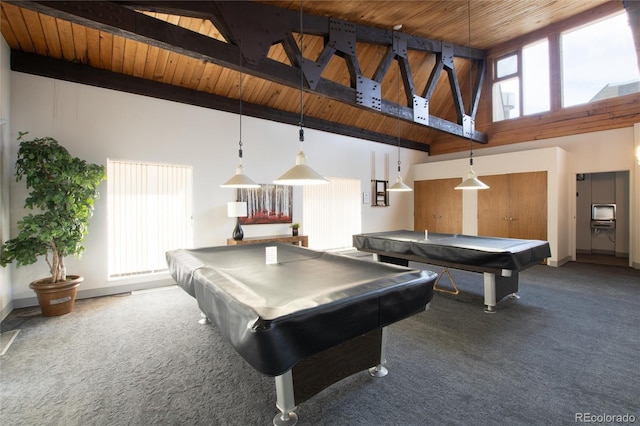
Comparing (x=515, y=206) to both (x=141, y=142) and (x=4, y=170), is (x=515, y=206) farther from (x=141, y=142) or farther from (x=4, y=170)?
(x=4, y=170)

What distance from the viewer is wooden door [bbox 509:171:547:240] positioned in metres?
5.93

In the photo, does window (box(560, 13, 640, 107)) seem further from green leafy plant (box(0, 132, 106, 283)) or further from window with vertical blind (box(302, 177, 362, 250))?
green leafy plant (box(0, 132, 106, 283))

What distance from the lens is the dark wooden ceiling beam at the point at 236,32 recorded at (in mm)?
2383

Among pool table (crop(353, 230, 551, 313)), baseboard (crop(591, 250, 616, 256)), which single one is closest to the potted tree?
pool table (crop(353, 230, 551, 313))

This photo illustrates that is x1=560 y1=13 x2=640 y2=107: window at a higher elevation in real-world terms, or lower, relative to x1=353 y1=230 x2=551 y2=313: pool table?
higher

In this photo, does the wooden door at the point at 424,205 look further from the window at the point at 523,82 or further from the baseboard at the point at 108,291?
the baseboard at the point at 108,291

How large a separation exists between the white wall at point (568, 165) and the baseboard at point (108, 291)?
290 inches

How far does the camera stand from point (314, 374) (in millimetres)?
1788

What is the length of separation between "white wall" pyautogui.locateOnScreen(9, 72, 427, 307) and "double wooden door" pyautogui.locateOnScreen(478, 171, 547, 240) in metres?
4.24

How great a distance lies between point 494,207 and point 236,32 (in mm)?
6499

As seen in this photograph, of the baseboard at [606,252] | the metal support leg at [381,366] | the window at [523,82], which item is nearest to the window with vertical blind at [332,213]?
the metal support leg at [381,366]

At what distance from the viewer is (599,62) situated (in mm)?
5734

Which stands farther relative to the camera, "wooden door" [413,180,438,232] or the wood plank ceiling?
"wooden door" [413,180,438,232]

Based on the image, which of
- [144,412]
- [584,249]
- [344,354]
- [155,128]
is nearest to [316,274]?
[344,354]
